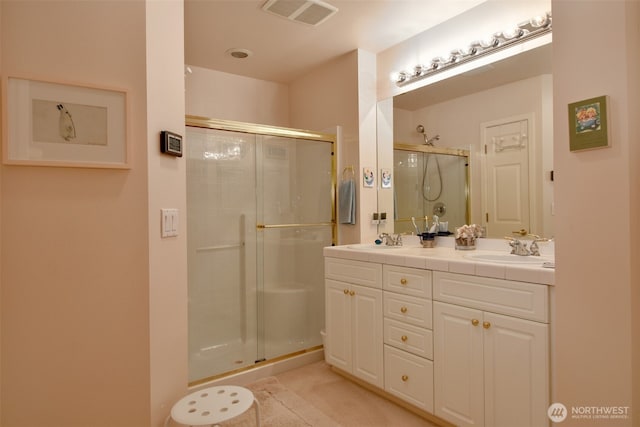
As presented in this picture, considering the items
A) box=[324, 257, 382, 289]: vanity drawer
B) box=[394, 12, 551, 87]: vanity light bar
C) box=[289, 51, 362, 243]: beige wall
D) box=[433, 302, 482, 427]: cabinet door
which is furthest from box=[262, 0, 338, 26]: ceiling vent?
box=[433, 302, 482, 427]: cabinet door

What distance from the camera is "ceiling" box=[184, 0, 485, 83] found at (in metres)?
2.30

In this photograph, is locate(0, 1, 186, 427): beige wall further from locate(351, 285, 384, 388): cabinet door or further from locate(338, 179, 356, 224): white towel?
locate(338, 179, 356, 224): white towel

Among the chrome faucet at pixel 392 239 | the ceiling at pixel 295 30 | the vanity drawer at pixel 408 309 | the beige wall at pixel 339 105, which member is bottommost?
the vanity drawer at pixel 408 309

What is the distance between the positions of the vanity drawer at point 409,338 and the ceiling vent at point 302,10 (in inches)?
77.9

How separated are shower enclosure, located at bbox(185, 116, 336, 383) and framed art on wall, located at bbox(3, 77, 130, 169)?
44.6 inches

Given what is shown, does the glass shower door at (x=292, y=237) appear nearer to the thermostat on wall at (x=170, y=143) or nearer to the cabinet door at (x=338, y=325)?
the cabinet door at (x=338, y=325)

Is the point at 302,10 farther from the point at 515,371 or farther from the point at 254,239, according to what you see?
the point at 515,371

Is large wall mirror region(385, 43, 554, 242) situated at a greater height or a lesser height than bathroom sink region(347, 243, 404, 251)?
greater

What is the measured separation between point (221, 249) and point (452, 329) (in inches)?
68.8

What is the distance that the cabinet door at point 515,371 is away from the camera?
1491 mm

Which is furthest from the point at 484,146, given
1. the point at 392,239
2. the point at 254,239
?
the point at 254,239

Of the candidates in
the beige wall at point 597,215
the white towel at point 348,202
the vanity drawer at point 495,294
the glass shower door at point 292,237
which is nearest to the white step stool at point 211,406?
the vanity drawer at point 495,294

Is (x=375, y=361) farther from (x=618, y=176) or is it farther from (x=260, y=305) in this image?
(x=618, y=176)

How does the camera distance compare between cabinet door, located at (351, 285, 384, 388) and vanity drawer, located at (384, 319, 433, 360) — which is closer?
vanity drawer, located at (384, 319, 433, 360)
